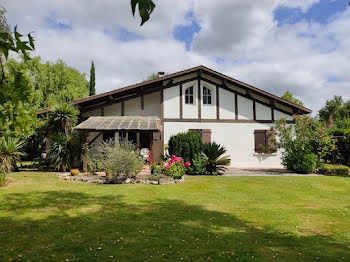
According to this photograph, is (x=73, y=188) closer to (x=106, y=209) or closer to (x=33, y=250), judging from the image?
(x=106, y=209)

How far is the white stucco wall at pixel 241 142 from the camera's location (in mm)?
17812

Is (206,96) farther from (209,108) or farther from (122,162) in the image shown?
(122,162)

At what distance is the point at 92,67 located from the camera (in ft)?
120

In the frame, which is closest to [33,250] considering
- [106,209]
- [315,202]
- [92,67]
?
[106,209]

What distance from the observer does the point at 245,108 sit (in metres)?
18.1

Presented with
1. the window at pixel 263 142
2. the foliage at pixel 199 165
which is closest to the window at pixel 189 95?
the window at pixel 263 142

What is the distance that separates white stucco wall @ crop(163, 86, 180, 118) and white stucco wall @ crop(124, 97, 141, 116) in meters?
1.75

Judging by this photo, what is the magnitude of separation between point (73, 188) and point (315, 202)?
8.29 metres

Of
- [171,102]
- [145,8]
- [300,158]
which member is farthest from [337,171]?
[145,8]

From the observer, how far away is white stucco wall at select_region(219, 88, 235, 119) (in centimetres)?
1792

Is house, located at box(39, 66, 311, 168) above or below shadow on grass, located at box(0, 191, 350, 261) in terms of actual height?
above

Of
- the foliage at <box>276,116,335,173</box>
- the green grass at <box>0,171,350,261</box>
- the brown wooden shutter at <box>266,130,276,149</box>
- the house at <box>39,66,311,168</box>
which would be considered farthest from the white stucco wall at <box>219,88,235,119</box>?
the green grass at <box>0,171,350,261</box>

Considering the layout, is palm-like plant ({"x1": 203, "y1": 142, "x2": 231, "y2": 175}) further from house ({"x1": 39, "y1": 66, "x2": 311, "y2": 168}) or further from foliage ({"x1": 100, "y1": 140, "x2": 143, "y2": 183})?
house ({"x1": 39, "y1": 66, "x2": 311, "y2": 168})

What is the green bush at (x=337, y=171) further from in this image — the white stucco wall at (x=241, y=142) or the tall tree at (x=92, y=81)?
the tall tree at (x=92, y=81)
